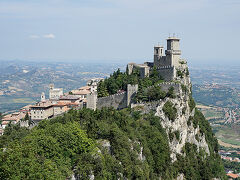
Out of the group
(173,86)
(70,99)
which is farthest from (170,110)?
(70,99)

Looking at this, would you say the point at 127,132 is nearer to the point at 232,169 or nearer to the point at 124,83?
the point at 124,83

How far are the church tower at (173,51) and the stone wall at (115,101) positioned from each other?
12.7m

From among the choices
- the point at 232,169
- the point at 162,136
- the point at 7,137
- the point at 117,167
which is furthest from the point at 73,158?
the point at 232,169

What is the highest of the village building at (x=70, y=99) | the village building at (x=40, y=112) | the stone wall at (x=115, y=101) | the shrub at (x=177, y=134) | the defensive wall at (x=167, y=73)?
the defensive wall at (x=167, y=73)

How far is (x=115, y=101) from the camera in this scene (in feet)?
204

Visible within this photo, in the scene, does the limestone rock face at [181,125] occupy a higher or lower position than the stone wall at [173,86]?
lower

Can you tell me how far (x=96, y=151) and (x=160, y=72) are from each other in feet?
113

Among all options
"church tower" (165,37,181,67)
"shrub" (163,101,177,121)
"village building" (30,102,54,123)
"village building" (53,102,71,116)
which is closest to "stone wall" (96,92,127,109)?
"shrub" (163,101,177,121)

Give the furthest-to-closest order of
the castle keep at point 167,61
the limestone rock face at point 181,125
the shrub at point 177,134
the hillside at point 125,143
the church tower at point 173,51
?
the church tower at point 173,51 < the castle keep at point 167,61 < the shrub at point 177,134 < the limestone rock face at point 181,125 < the hillside at point 125,143

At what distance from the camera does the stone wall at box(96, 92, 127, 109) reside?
2424 inches

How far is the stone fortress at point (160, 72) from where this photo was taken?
199 feet

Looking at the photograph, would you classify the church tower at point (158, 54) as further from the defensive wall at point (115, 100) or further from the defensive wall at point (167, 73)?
the defensive wall at point (115, 100)

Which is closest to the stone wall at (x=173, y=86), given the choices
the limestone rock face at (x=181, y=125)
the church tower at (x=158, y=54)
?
the limestone rock face at (x=181, y=125)

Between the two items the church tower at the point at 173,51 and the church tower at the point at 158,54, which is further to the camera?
the church tower at the point at 158,54
